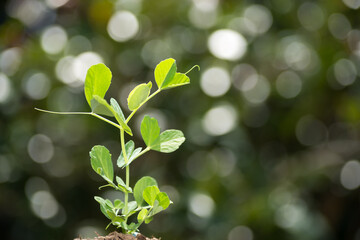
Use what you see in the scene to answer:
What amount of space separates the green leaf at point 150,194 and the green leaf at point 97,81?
5 cm

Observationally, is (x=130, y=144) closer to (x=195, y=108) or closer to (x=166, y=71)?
(x=166, y=71)

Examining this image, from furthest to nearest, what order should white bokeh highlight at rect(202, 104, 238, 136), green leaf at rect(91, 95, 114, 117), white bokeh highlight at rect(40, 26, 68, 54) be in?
white bokeh highlight at rect(40, 26, 68, 54) < white bokeh highlight at rect(202, 104, 238, 136) < green leaf at rect(91, 95, 114, 117)

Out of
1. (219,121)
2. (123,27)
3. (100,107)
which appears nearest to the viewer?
(100,107)

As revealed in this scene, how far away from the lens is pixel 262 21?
4.13 feet

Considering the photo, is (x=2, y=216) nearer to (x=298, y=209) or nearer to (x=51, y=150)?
(x=51, y=150)

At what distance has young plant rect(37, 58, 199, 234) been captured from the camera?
0.26m

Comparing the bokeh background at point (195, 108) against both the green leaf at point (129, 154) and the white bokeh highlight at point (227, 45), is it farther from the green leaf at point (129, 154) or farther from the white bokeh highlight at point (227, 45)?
the green leaf at point (129, 154)

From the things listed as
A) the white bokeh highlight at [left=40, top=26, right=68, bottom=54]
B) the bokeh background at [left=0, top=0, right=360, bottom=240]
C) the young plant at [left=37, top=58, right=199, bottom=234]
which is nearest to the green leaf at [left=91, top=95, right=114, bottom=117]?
the young plant at [left=37, top=58, right=199, bottom=234]

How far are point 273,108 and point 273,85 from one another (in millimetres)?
91

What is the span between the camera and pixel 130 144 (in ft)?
0.92

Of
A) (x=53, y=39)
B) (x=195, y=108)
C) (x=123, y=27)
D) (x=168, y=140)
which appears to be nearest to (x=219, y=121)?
(x=195, y=108)

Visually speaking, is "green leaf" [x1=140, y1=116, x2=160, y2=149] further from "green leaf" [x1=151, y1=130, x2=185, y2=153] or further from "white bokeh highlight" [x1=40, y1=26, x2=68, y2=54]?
"white bokeh highlight" [x1=40, y1=26, x2=68, y2=54]

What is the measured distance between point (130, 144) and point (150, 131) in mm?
13

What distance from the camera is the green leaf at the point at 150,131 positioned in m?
0.27
